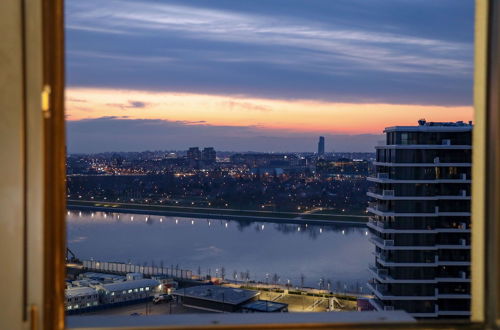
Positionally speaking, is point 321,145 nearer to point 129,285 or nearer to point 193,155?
point 193,155

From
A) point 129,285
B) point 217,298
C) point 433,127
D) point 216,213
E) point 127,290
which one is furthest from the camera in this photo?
point 216,213

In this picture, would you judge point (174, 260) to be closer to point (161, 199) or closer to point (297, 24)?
point (161, 199)

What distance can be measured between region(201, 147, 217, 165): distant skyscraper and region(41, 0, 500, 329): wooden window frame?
18.8 m

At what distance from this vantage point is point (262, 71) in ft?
61.0

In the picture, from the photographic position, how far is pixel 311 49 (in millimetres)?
21141

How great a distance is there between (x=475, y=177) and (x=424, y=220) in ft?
22.4

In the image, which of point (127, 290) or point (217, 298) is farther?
point (127, 290)

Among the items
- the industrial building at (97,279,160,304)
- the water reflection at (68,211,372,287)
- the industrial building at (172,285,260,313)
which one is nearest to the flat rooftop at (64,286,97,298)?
the industrial building at (97,279,160,304)

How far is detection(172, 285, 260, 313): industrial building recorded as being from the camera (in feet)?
24.9

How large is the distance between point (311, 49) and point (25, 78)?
70.0ft

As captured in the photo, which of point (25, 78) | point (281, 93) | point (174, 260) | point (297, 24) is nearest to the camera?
point (25, 78)

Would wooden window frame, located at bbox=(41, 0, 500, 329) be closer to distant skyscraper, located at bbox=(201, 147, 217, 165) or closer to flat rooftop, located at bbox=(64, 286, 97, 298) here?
flat rooftop, located at bbox=(64, 286, 97, 298)

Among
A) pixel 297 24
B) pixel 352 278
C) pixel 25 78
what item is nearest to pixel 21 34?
pixel 25 78

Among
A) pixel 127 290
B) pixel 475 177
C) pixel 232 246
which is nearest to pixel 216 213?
pixel 232 246
